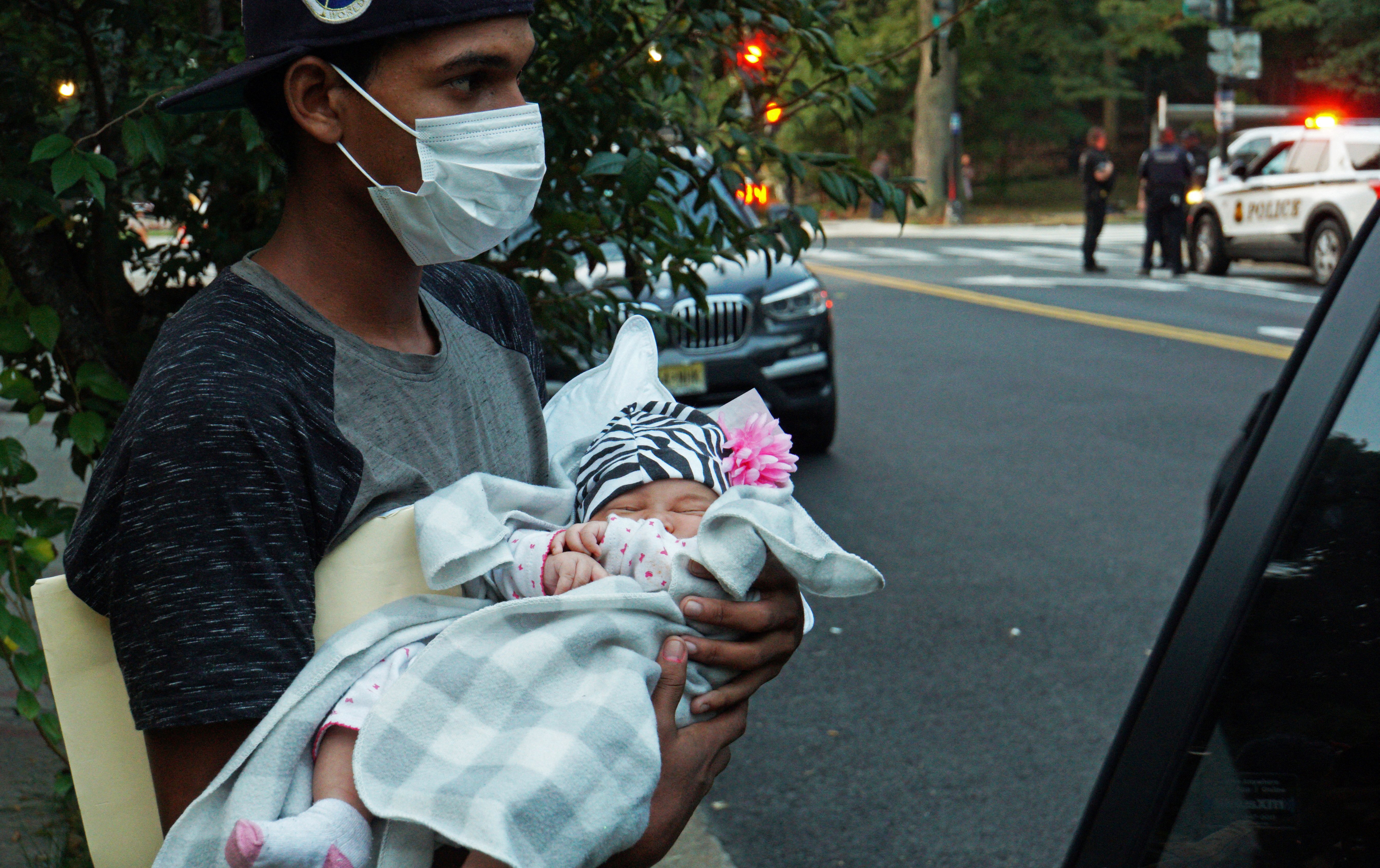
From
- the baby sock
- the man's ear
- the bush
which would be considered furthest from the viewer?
the bush

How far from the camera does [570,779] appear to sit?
1443 mm

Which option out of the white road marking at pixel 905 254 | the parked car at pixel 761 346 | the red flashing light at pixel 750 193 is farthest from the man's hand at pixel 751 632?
the white road marking at pixel 905 254

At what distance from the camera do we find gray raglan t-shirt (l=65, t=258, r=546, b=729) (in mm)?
1396

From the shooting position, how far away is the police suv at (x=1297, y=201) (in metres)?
16.6

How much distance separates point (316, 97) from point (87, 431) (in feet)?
4.32

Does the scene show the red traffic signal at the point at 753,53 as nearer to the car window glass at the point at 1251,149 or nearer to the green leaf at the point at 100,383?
the green leaf at the point at 100,383

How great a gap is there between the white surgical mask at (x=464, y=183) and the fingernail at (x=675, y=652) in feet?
1.95

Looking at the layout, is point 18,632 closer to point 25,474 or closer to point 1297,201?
point 25,474

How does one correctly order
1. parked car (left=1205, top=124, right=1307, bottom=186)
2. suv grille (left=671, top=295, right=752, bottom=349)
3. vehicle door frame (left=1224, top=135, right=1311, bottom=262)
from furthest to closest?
parked car (left=1205, top=124, right=1307, bottom=186) < vehicle door frame (left=1224, top=135, right=1311, bottom=262) < suv grille (left=671, top=295, right=752, bottom=349)

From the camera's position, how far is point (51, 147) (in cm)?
245

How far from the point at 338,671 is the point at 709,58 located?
2765 mm

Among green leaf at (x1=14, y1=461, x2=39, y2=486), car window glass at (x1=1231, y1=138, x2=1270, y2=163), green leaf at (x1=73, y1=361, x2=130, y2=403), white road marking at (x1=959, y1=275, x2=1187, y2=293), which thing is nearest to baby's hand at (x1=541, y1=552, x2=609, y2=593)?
green leaf at (x1=73, y1=361, x2=130, y2=403)

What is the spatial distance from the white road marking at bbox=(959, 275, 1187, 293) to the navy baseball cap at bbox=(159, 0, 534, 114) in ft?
55.8

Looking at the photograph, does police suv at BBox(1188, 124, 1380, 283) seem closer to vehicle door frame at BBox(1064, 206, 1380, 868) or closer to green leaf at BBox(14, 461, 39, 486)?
vehicle door frame at BBox(1064, 206, 1380, 868)
